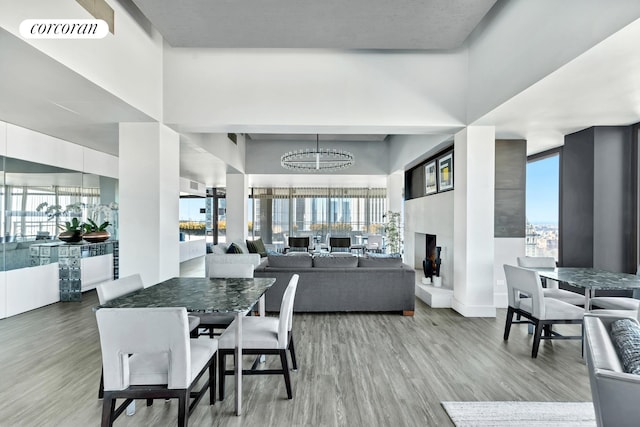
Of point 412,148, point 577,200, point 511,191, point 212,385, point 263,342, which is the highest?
point 412,148

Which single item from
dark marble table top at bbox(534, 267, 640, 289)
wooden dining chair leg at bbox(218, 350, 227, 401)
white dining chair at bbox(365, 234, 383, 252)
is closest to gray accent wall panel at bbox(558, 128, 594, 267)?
dark marble table top at bbox(534, 267, 640, 289)

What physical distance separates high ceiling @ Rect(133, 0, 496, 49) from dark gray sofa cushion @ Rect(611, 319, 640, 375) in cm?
307

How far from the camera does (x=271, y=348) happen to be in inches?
97.0

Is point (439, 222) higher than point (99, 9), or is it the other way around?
point (99, 9)

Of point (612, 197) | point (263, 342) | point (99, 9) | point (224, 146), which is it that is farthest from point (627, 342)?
point (224, 146)

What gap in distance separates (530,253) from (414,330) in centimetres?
357

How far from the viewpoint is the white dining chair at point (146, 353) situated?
5.86 feet

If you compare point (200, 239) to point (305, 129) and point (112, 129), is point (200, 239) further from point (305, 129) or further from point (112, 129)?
point (305, 129)

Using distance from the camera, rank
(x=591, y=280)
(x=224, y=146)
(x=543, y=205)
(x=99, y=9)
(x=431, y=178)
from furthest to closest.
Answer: (x=224, y=146) < (x=431, y=178) < (x=543, y=205) < (x=591, y=280) < (x=99, y=9)

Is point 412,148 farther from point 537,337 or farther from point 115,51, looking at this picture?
point 115,51

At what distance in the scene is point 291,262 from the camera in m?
4.86

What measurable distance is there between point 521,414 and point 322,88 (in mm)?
4138

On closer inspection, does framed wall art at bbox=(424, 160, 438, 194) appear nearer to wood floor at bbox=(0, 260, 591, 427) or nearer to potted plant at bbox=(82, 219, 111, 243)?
wood floor at bbox=(0, 260, 591, 427)

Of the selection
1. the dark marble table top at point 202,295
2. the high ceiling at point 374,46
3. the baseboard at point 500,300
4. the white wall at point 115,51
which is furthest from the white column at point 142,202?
the baseboard at point 500,300
